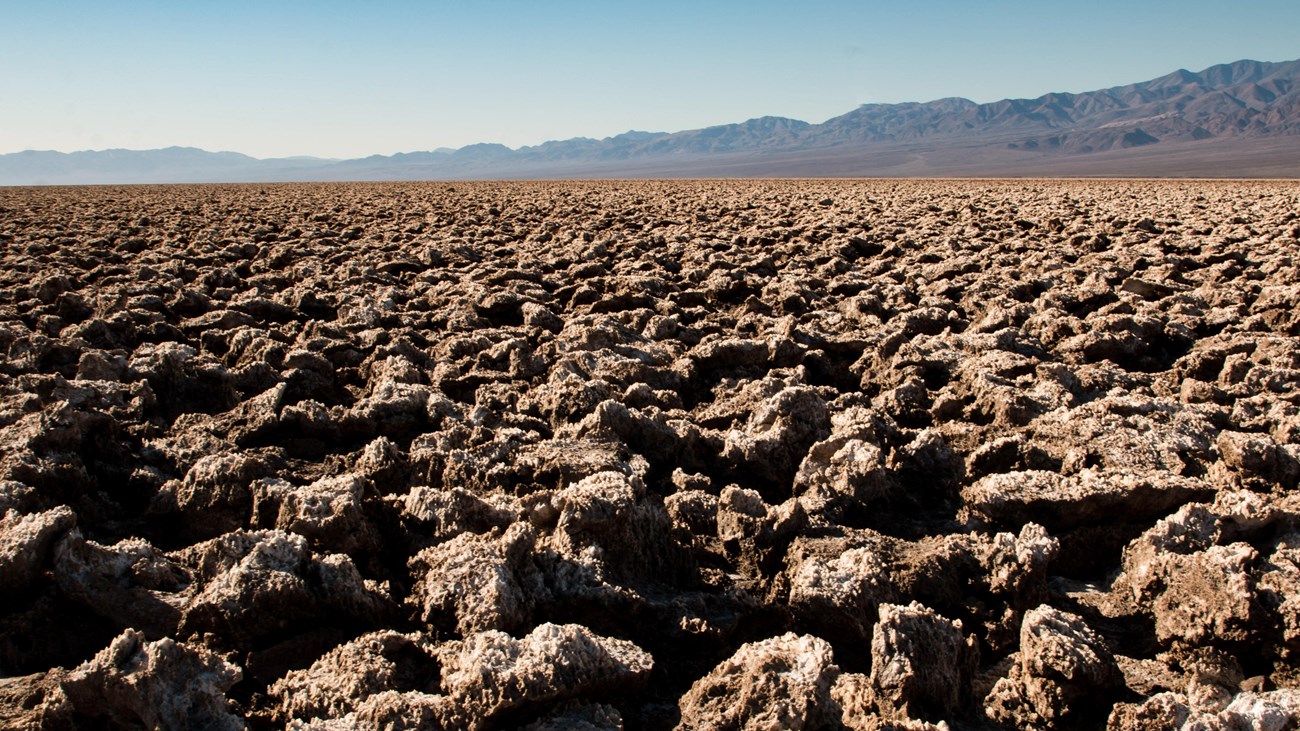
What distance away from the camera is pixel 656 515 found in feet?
6.48

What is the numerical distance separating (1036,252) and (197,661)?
6466 millimetres

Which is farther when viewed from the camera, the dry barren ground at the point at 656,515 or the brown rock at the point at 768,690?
the dry barren ground at the point at 656,515

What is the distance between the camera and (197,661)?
142 centimetres

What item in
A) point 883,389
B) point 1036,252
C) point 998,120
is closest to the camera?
point 883,389

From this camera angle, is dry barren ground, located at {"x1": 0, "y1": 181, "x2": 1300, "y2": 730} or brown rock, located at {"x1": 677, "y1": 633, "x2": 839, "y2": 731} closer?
brown rock, located at {"x1": 677, "y1": 633, "x2": 839, "y2": 731}

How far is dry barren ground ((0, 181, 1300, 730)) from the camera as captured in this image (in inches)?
57.7

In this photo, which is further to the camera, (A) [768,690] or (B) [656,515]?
(B) [656,515]

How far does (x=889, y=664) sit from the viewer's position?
1.47 m

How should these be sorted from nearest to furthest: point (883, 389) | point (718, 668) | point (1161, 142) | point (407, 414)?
1. point (718, 668)
2. point (407, 414)
3. point (883, 389)
4. point (1161, 142)

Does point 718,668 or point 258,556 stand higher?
point 258,556

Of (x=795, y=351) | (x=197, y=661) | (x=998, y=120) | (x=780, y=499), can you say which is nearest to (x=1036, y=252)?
(x=795, y=351)

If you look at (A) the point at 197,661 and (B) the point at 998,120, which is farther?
(B) the point at 998,120

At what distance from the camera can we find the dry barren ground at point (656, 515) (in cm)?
147

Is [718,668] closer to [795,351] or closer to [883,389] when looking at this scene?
[883,389]
